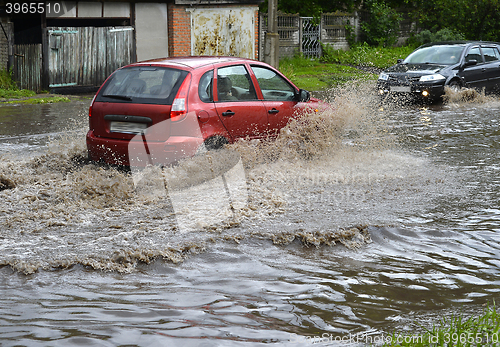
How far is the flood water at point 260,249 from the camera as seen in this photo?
3664 mm

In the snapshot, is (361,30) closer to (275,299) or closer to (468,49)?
→ (468,49)

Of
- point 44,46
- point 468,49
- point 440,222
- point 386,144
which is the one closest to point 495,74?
point 468,49

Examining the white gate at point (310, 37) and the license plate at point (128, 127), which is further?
the white gate at point (310, 37)

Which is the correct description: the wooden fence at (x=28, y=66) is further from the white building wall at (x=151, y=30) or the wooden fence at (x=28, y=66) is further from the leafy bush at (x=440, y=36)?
the leafy bush at (x=440, y=36)

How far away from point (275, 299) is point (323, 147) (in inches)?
197

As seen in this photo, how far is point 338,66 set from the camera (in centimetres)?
2516

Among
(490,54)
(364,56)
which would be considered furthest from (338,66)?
(490,54)

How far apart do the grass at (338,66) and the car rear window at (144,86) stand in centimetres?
1171

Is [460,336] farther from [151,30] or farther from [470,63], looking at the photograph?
[151,30]

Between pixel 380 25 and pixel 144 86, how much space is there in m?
26.0

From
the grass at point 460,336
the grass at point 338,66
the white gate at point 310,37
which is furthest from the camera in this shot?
the white gate at point 310,37

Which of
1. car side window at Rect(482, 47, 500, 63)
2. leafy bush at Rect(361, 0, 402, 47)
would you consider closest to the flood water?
car side window at Rect(482, 47, 500, 63)

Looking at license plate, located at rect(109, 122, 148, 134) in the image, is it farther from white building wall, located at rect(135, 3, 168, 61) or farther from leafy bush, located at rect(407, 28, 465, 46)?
leafy bush, located at rect(407, 28, 465, 46)

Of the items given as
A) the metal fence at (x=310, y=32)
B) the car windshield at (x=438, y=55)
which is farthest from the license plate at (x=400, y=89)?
the metal fence at (x=310, y=32)
